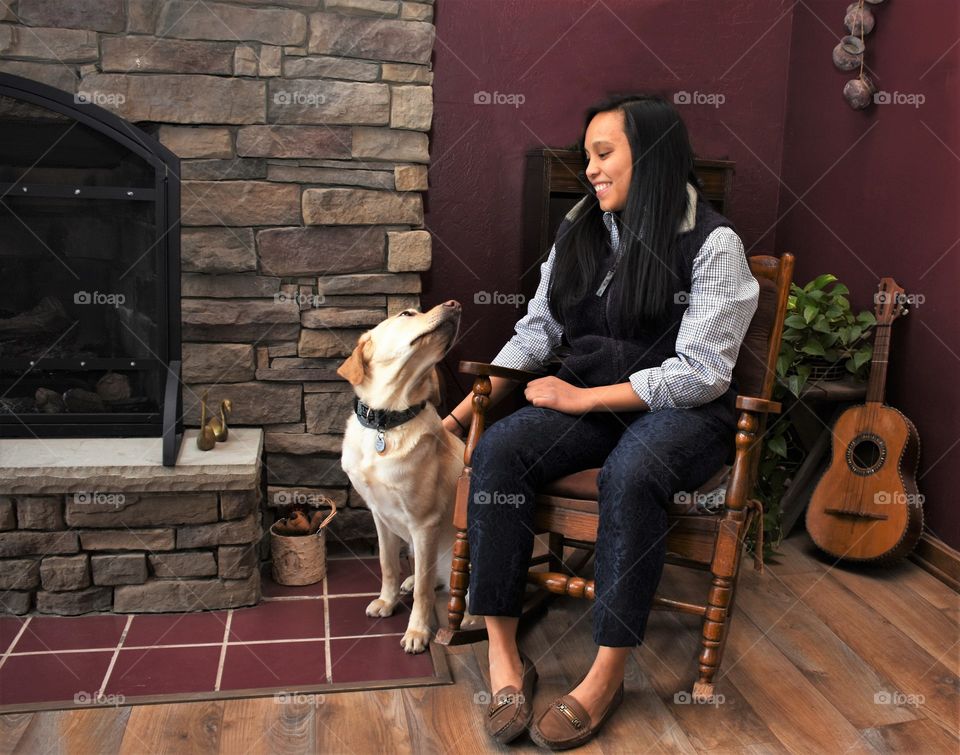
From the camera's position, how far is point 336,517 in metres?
2.85

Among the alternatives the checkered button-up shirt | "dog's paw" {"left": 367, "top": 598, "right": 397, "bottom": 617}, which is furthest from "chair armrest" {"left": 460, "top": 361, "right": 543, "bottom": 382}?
"dog's paw" {"left": 367, "top": 598, "right": 397, "bottom": 617}

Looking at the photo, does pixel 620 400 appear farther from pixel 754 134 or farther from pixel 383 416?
pixel 754 134

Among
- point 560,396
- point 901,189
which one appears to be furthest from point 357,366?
point 901,189

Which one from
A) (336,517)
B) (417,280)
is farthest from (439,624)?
(417,280)

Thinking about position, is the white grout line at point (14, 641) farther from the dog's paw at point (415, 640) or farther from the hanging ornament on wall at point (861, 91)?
the hanging ornament on wall at point (861, 91)

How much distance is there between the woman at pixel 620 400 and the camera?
1.84 metres

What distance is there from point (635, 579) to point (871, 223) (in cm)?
178

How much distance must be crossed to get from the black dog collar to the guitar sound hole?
58.1 inches

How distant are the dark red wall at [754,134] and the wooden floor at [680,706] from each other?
663 mm

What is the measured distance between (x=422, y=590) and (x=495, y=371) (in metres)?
0.59

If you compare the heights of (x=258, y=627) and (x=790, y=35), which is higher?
(x=790, y=35)

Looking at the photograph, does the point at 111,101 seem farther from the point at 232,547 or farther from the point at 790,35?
the point at 790,35

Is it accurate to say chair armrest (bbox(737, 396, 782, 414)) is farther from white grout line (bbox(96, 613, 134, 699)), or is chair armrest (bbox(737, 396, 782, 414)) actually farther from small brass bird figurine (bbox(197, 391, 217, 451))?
white grout line (bbox(96, 613, 134, 699))

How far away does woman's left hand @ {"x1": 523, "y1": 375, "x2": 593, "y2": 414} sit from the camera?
6.84 feet
